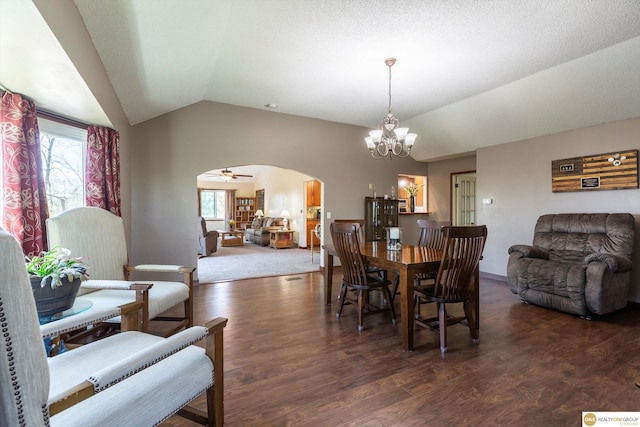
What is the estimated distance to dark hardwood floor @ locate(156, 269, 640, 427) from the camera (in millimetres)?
1779

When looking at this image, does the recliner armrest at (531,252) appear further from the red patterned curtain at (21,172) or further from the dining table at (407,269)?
the red patterned curtain at (21,172)

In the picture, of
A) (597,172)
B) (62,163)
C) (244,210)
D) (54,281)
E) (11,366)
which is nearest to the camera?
(11,366)

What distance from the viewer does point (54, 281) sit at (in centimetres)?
151

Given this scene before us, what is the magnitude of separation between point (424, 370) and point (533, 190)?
387 centimetres

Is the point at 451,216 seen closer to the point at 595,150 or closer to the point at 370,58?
the point at 595,150

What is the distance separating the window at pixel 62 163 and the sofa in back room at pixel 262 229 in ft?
21.7

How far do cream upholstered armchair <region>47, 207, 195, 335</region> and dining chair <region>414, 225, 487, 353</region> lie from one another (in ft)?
7.29

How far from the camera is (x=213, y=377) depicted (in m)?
1.38

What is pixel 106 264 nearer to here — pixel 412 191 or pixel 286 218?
pixel 412 191

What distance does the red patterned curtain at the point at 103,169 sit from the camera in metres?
3.11

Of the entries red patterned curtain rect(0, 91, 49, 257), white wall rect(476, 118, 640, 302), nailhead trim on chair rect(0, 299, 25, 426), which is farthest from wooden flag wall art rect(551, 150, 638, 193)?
red patterned curtain rect(0, 91, 49, 257)

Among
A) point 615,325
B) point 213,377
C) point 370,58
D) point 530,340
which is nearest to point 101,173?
point 213,377

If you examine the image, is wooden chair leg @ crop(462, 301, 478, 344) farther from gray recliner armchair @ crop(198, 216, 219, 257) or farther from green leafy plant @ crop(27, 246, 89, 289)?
gray recliner armchair @ crop(198, 216, 219, 257)

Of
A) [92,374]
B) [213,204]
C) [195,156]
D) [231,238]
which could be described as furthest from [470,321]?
[213,204]
